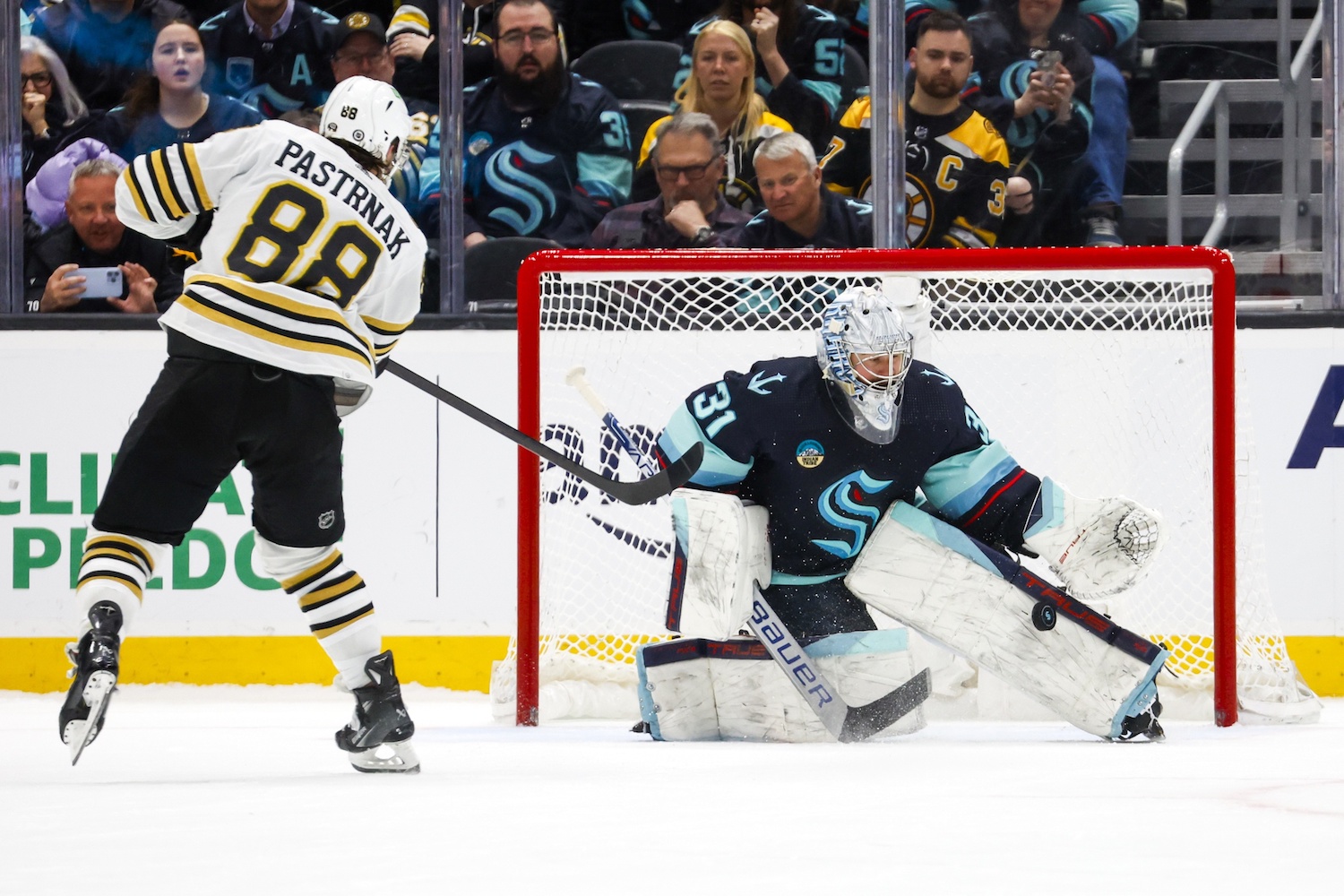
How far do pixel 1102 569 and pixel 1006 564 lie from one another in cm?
17

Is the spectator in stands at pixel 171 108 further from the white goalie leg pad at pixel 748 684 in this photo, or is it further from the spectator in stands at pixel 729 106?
the white goalie leg pad at pixel 748 684

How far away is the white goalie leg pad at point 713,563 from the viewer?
2.58 meters

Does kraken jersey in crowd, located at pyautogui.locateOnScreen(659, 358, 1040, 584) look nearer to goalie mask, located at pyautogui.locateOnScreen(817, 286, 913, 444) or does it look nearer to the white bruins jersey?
goalie mask, located at pyautogui.locateOnScreen(817, 286, 913, 444)

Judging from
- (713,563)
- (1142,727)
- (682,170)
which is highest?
(682,170)

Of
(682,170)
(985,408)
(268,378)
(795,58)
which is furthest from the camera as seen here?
(795,58)

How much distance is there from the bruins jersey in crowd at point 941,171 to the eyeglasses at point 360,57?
118 cm

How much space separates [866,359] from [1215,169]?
1.79 m

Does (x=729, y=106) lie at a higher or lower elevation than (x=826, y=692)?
higher

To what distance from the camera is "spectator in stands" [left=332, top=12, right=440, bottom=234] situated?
3.77 metres

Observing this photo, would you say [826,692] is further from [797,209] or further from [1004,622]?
[797,209]

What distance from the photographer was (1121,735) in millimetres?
2664

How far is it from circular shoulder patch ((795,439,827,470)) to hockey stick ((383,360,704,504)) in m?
0.18

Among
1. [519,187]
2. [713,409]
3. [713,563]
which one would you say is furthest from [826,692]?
[519,187]

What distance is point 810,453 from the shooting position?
2.68 m
